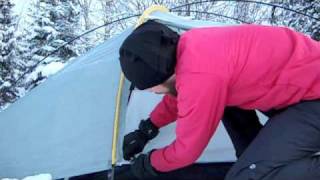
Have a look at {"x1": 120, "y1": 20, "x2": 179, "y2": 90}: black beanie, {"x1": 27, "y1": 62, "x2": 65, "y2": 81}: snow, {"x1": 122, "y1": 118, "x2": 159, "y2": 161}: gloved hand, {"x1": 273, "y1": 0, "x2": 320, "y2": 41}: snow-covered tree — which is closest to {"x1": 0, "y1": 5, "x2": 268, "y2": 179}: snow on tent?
{"x1": 122, "y1": 118, "x2": 159, "y2": 161}: gloved hand

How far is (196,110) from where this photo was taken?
1616mm

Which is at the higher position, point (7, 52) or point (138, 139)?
point (138, 139)

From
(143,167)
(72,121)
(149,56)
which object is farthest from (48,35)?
(149,56)

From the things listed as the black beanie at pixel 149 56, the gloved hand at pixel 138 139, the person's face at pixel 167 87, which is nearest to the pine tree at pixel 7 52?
the gloved hand at pixel 138 139

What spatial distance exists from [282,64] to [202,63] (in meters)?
0.26

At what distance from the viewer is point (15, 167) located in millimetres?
2529

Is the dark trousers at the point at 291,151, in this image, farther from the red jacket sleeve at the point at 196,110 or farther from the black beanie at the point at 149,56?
the black beanie at the point at 149,56

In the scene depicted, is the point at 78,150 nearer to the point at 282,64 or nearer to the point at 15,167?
the point at 15,167

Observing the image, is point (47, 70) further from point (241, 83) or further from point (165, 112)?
point (241, 83)

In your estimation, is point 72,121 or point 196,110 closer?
point 196,110

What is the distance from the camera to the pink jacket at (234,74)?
1.60m

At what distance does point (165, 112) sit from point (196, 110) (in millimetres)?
632

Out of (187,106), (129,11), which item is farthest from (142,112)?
(129,11)

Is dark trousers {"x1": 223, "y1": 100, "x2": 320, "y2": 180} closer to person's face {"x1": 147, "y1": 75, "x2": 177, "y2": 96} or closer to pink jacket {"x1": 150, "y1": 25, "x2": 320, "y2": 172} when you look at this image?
pink jacket {"x1": 150, "y1": 25, "x2": 320, "y2": 172}
